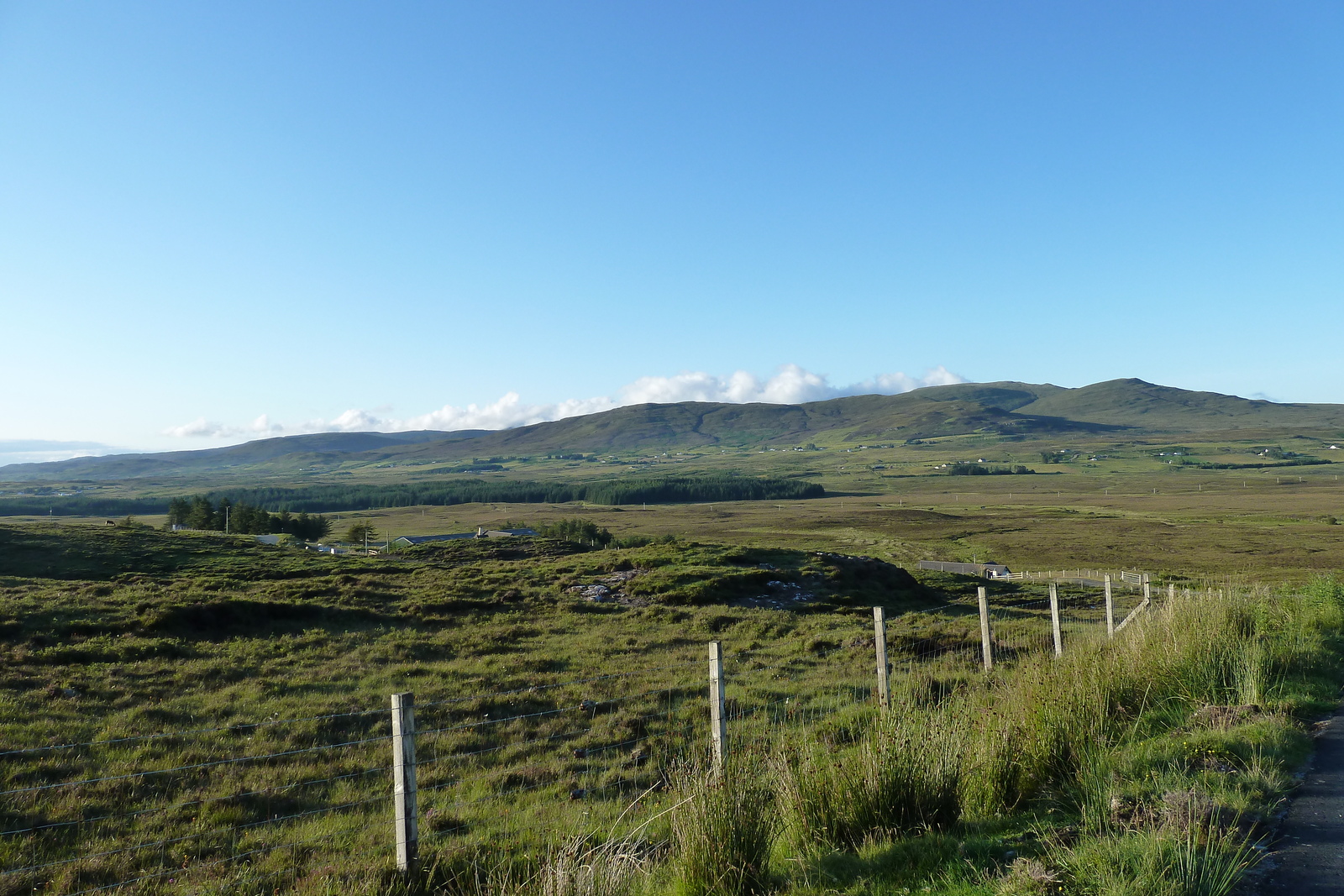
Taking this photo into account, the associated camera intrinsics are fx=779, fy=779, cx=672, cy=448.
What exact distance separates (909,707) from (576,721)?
743 centimetres

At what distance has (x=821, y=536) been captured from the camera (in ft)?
338

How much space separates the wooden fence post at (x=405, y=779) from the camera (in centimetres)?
562

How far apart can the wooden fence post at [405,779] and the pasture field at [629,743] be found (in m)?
0.30

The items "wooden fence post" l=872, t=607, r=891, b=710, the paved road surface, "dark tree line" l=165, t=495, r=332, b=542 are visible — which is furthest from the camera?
"dark tree line" l=165, t=495, r=332, b=542

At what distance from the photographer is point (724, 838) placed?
500 cm

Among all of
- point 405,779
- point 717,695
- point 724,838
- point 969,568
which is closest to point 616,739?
point 717,695

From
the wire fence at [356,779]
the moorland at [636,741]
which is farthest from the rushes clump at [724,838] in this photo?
the wire fence at [356,779]

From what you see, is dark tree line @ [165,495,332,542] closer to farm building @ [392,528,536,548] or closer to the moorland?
farm building @ [392,528,536,548]

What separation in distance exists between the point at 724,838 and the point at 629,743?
22.8 ft

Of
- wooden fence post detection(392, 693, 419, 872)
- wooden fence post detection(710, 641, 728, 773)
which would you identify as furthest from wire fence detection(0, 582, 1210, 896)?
wooden fence post detection(392, 693, 419, 872)

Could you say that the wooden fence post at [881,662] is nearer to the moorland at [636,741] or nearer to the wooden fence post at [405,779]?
the moorland at [636,741]

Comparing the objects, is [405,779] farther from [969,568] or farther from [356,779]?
[969,568]

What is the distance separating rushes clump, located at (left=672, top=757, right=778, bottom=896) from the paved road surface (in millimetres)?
2993

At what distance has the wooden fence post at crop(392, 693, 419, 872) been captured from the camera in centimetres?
562
